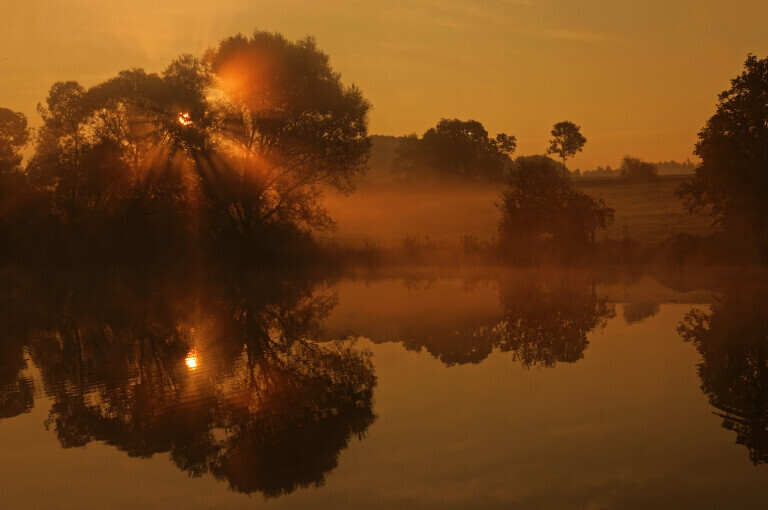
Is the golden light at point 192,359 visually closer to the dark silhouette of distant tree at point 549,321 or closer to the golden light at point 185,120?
the dark silhouette of distant tree at point 549,321

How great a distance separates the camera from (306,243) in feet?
159

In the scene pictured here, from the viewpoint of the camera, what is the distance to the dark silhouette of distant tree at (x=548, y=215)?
4103 cm

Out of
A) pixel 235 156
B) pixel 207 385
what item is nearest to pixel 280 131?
pixel 235 156

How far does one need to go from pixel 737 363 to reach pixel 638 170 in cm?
8204

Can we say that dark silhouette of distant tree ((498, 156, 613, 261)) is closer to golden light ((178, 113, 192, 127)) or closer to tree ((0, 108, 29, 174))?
golden light ((178, 113, 192, 127))

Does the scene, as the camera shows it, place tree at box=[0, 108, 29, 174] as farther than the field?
Yes

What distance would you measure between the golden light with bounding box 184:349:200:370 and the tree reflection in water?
0.14 feet

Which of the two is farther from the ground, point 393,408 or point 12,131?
point 12,131

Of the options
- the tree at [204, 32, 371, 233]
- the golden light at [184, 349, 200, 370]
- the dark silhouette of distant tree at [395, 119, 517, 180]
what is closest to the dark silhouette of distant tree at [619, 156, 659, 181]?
the dark silhouette of distant tree at [395, 119, 517, 180]

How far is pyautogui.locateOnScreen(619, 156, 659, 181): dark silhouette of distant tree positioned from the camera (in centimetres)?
8819

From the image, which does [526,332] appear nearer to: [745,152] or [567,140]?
[745,152]

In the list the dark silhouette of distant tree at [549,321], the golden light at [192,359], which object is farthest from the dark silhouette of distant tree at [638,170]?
the golden light at [192,359]

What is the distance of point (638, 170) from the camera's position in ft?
301

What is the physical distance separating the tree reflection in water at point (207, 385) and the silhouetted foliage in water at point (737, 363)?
4.96 m
